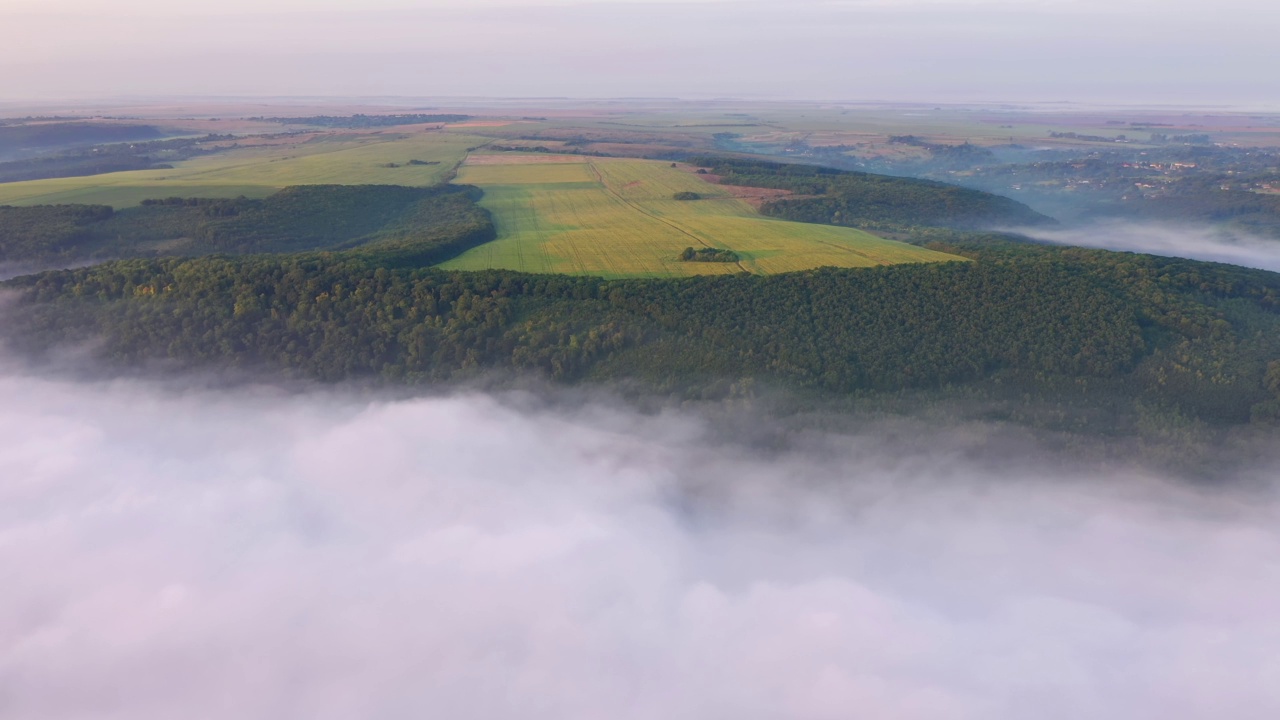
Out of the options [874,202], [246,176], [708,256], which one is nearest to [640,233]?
[708,256]

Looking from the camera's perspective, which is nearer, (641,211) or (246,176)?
(641,211)

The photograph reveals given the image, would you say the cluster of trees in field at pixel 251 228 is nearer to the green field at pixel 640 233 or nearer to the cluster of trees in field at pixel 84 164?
the green field at pixel 640 233

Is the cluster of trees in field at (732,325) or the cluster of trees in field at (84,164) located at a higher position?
the cluster of trees in field at (84,164)

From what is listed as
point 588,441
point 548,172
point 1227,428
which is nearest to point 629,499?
point 588,441

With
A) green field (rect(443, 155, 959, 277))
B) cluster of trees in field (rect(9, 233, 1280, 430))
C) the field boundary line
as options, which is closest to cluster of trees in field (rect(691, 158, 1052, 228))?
green field (rect(443, 155, 959, 277))

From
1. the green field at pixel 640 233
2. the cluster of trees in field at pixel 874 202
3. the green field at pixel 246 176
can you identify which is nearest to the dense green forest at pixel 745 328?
the green field at pixel 640 233

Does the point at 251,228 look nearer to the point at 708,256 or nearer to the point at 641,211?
the point at 641,211

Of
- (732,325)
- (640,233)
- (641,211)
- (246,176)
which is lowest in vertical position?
(732,325)
